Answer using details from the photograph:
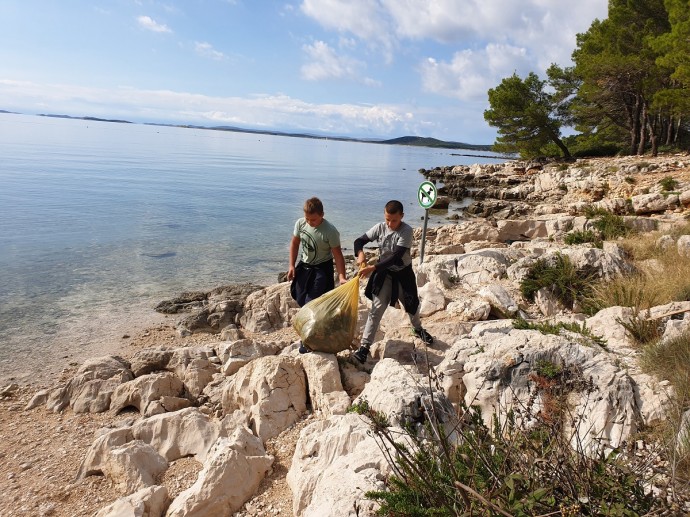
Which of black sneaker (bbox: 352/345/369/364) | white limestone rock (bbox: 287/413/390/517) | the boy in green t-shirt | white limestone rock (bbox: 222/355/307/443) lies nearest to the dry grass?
black sneaker (bbox: 352/345/369/364)

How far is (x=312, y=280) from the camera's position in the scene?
5695 mm

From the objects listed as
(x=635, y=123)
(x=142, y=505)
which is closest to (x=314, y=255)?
(x=142, y=505)

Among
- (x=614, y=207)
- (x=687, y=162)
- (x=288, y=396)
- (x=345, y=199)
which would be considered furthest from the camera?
(x=345, y=199)

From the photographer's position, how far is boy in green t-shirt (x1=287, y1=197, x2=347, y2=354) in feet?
17.9

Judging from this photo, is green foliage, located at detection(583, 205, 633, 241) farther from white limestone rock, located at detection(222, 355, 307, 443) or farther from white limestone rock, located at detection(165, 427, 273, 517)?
white limestone rock, located at detection(165, 427, 273, 517)

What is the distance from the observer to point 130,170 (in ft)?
120

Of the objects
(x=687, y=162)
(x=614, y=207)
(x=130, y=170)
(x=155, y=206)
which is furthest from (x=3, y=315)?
(x=130, y=170)

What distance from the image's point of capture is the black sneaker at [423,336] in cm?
550

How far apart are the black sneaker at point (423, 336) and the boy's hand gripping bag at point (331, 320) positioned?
94 centimetres

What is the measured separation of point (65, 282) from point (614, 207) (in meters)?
15.8

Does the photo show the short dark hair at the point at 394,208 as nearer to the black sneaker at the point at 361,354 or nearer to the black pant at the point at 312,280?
the black pant at the point at 312,280

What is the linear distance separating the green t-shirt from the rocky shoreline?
3.86ft

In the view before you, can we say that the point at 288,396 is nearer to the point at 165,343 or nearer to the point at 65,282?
the point at 165,343

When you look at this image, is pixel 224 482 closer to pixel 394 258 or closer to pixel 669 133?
pixel 394 258
